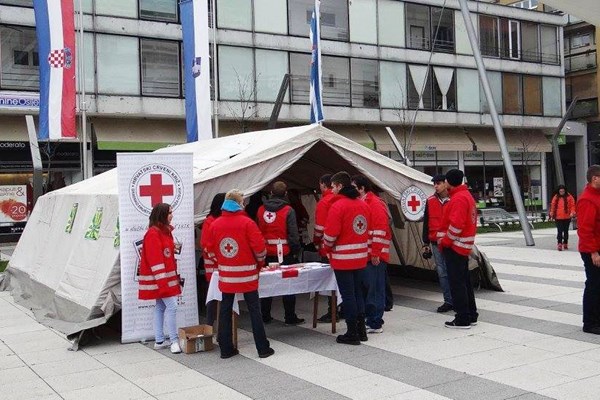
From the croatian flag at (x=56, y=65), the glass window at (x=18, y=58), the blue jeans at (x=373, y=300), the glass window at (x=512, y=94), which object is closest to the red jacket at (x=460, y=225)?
the blue jeans at (x=373, y=300)

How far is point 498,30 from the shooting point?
133 feet

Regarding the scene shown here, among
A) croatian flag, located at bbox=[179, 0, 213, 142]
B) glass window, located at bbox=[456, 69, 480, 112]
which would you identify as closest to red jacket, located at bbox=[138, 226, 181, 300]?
croatian flag, located at bbox=[179, 0, 213, 142]

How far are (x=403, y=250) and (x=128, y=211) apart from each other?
20.0ft

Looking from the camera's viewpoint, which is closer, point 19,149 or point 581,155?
point 19,149

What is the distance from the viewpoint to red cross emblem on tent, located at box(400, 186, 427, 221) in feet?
34.3

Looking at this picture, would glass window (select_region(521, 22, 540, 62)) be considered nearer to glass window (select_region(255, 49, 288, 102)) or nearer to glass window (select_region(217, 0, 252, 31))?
glass window (select_region(255, 49, 288, 102))

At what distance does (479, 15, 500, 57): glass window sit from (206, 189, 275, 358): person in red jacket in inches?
1381

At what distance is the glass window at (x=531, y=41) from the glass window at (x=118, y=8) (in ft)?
81.0

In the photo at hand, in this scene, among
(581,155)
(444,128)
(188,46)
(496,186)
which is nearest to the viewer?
(188,46)

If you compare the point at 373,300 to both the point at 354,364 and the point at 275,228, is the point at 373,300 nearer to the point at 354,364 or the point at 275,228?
the point at 354,364

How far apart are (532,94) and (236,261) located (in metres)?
37.7

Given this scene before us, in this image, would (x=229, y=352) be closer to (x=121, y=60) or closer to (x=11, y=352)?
(x=11, y=352)

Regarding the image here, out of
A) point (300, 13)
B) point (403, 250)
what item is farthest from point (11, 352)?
point (300, 13)

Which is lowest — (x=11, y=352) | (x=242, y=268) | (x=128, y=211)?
(x=11, y=352)
